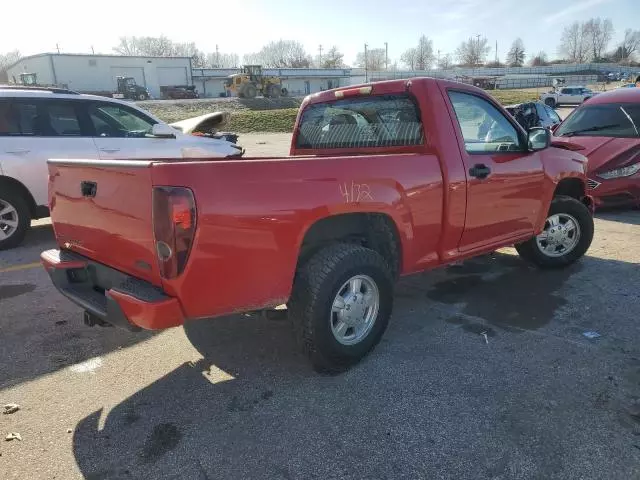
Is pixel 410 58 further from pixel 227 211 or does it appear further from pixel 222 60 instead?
pixel 227 211

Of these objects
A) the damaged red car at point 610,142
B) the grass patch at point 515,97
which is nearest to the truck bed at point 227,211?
the damaged red car at point 610,142

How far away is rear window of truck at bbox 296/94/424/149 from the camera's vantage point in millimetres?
3851

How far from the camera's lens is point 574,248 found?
17.3 ft

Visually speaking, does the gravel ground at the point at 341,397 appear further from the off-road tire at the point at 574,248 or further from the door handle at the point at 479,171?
the door handle at the point at 479,171

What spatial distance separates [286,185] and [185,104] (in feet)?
124

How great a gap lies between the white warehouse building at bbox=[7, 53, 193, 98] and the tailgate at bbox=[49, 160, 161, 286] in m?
60.1

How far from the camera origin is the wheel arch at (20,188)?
237 inches

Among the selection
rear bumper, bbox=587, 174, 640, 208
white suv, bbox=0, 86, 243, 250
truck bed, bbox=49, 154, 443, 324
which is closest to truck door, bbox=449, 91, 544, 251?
truck bed, bbox=49, 154, 443, 324

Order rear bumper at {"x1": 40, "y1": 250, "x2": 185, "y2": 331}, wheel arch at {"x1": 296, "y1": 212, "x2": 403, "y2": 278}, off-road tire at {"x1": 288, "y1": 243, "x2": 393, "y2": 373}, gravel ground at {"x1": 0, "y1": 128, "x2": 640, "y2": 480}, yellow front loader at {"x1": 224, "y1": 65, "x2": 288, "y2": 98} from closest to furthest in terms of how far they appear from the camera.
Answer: gravel ground at {"x1": 0, "y1": 128, "x2": 640, "y2": 480} < rear bumper at {"x1": 40, "y1": 250, "x2": 185, "y2": 331} < off-road tire at {"x1": 288, "y1": 243, "x2": 393, "y2": 373} < wheel arch at {"x1": 296, "y1": 212, "x2": 403, "y2": 278} < yellow front loader at {"x1": 224, "y1": 65, "x2": 288, "y2": 98}

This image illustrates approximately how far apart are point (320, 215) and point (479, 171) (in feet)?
5.35

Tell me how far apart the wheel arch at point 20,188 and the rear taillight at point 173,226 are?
4.66 metres

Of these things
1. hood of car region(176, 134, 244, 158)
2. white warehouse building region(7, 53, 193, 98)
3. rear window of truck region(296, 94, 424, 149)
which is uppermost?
white warehouse building region(7, 53, 193, 98)

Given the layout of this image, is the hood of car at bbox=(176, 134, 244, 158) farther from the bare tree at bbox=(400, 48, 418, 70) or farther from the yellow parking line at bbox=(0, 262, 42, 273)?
the bare tree at bbox=(400, 48, 418, 70)

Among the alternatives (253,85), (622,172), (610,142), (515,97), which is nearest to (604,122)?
(610,142)
